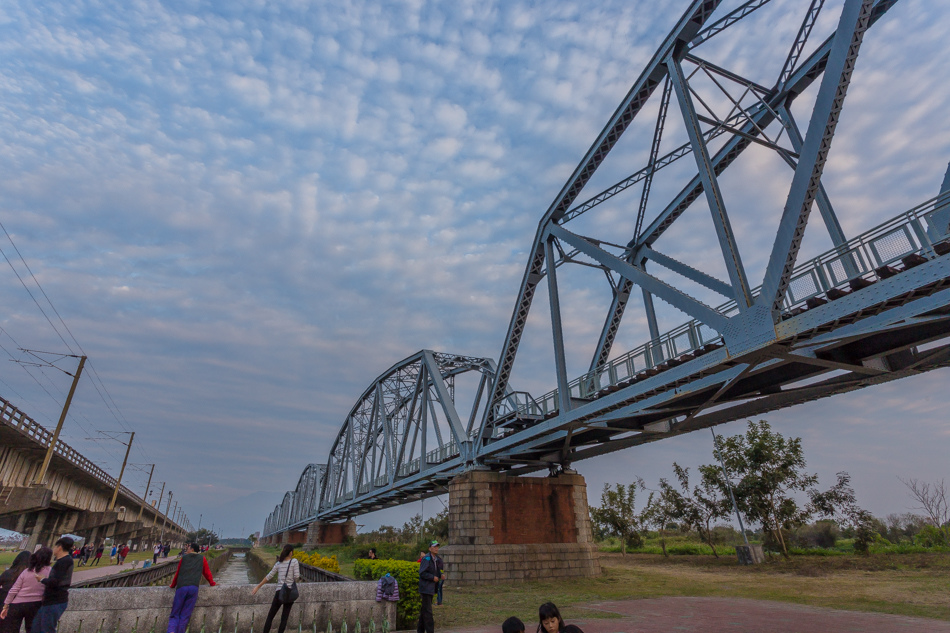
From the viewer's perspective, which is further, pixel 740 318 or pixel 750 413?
pixel 750 413

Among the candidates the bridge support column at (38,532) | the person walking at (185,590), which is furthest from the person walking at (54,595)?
the bridge support column at (38,532)

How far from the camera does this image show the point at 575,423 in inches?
734

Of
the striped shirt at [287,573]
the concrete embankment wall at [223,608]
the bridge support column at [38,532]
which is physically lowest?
the concrete embankment wall at [223,608]

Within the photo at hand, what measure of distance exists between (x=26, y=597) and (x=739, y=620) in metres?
13.7

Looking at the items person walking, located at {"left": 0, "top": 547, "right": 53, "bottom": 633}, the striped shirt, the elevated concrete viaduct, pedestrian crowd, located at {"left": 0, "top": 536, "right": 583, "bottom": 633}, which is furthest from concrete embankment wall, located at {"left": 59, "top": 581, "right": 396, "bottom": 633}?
the elevated concrete viaduct

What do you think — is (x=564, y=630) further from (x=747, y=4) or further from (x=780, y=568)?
(x=780, y=568)

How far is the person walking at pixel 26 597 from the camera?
21.6ft

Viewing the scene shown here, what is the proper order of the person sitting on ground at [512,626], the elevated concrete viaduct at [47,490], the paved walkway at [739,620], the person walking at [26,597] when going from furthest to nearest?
the elevated concrete viaduct at [47,490] < the paved walkway at [739,620] < the person walking at [26,597] < the person sitting on ground at [512,626]

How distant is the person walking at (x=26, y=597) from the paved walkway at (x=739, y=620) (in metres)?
7.42

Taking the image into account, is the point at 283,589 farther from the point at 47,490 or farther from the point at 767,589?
the point at 47,490

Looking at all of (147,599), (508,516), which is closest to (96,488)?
(508,516)

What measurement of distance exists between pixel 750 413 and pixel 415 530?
62.7m

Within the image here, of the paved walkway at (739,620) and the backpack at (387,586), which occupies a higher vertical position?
the backpack at (387,586)

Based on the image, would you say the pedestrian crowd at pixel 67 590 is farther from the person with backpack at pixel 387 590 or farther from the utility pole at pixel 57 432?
the utility pole at pixel 57 432
